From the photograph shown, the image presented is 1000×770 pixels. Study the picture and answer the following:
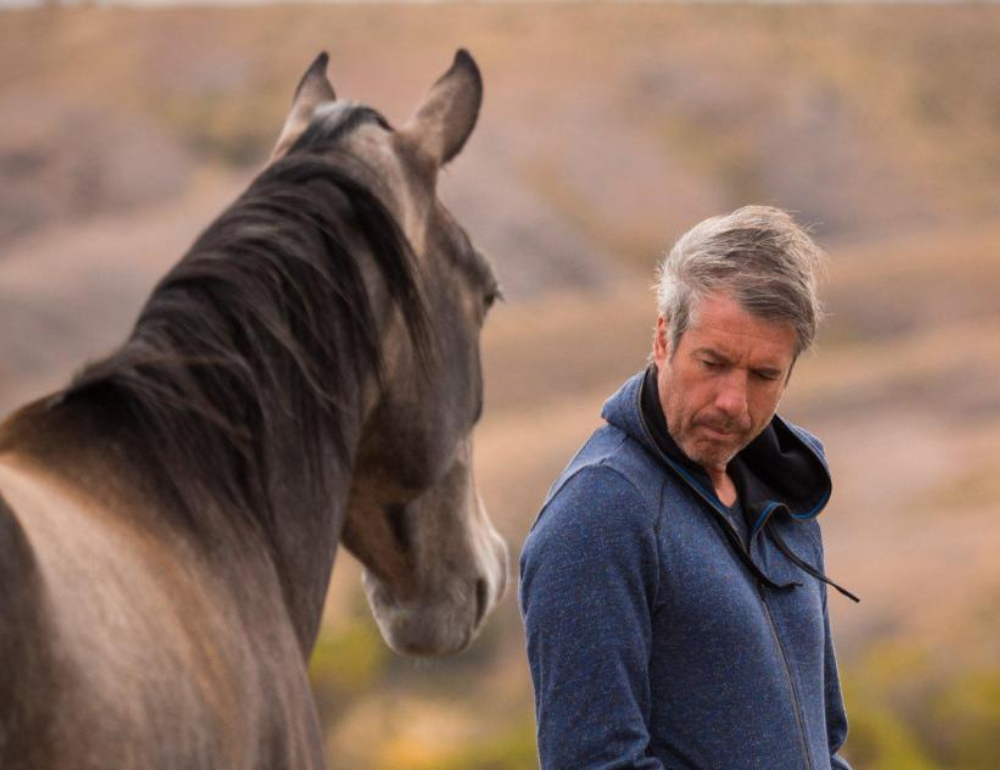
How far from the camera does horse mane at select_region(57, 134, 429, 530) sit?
7.77 feet

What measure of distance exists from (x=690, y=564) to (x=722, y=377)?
11.7 inches

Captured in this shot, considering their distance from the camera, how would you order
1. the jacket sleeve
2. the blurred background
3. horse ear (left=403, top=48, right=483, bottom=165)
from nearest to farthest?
1. the jacket sleeve
2. horse ear (left=403, top=48, right=483, bottom=165)
3. the blurred background

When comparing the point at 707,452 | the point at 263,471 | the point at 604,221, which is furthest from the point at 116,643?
the point at 604,221

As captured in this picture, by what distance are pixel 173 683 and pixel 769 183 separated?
5287 cm

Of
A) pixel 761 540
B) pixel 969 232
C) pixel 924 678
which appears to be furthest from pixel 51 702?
pixel 969 232

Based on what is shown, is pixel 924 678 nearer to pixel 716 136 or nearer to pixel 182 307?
pixel 182 307

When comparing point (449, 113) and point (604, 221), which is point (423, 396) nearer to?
point (449, 113)

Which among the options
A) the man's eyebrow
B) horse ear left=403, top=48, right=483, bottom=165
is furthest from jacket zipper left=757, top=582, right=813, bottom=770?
horse ear left=403, top=48, right=483, bottom=165

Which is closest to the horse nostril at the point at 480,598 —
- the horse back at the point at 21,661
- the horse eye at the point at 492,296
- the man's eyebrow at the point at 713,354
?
the horse eye at the point at 492,296

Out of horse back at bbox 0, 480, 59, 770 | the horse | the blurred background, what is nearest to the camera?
horse back at bbox 0, 480, 59, 770

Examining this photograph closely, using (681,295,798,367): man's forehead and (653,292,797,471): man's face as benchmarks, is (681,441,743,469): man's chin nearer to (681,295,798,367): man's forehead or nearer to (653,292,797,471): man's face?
(653,292,797,471): man's face

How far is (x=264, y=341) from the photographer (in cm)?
255

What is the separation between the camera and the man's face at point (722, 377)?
244 centimetres

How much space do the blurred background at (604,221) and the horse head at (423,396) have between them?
10.7 meters
